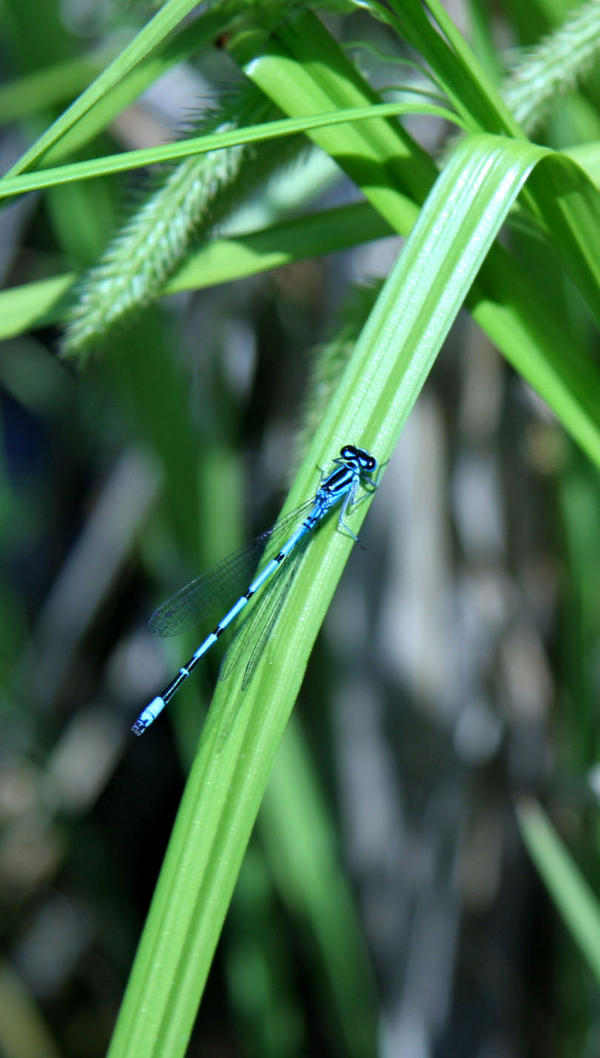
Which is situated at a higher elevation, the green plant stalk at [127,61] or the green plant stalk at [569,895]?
the green plant stalk at [127,61]

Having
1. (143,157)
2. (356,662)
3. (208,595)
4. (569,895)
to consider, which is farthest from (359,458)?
(356,662)

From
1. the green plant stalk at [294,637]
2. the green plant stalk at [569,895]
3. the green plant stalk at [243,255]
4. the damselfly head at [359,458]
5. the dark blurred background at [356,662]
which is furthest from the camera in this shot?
the dark blurred background at [356,662]

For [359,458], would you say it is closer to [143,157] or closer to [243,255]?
[243,255]

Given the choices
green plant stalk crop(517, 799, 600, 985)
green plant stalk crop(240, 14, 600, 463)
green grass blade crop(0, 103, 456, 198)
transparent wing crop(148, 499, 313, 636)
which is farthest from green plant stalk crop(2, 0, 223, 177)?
green plant stalk crop(517, 799, 600, 985)

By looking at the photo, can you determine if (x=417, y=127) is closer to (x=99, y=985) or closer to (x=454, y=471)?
(x=454, y=471)

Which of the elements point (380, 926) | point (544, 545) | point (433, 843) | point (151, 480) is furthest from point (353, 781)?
point (151, 480)

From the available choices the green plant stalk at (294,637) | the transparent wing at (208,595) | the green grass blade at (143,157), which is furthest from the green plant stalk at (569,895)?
the green grass blade at (143,157)

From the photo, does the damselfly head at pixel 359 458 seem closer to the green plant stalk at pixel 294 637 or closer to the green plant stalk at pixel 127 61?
the green plant stalk at pixel 294 637
